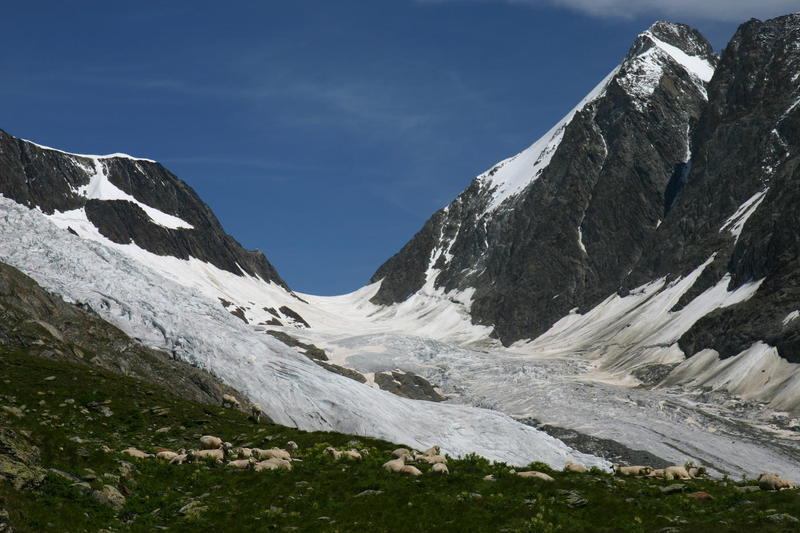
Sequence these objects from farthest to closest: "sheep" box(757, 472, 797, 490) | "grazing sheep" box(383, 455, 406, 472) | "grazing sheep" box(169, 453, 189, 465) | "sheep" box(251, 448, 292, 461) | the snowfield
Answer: the snowfield
"sheep" box(251, 448, 292, 461)
"grazing sheep" box(169, 453, 189, 465)
"grazing sheep" box(383, 455, 406, 472)
"sheep" box(757, 472, 797, 490)

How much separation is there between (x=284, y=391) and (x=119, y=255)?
28768mm

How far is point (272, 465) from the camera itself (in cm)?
3425

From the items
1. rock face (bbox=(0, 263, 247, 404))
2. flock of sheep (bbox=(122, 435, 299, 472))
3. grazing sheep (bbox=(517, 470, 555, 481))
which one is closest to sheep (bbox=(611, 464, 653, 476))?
grazing sheep (bbox=(517, 470, 555, 481))

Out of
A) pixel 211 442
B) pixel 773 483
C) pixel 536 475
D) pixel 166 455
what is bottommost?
pixel 773 483

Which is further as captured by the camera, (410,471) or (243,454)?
(243,454)

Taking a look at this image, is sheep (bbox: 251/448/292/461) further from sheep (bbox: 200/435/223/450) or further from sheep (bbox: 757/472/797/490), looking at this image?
sheep (bbox: 757/472/797/490)

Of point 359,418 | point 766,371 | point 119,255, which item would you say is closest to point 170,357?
point 359,418

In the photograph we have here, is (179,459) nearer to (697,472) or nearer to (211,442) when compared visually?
(211,442)

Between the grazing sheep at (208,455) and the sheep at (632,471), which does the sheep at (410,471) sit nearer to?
the grazing sheep at (208,455)

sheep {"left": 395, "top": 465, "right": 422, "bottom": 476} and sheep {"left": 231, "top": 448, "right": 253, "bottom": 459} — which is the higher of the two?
sheep {"left": 231, "top": 448, "right": 253, "bottom": 459}

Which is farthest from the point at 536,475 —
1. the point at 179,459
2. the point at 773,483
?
the point at 179,459

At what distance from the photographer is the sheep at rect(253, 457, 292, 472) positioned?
34062mm

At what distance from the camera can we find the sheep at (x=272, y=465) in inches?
1341

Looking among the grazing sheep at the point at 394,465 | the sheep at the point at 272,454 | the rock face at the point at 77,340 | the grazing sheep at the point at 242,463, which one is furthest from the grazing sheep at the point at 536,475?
the rock face at the point at 77,340
